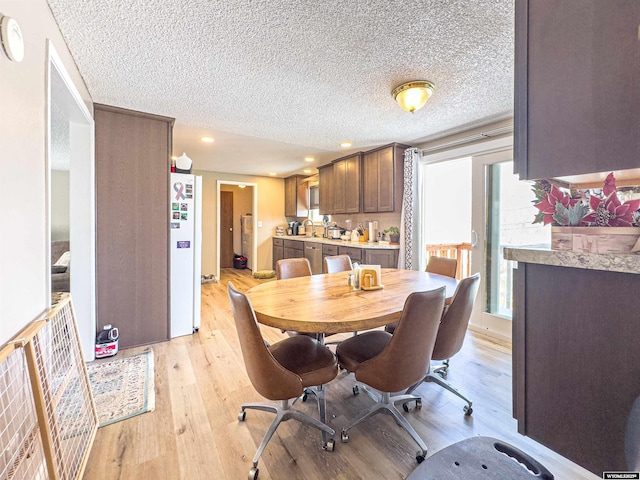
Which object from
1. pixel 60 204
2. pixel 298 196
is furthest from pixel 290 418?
pixel 298 196

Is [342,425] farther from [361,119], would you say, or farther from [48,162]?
[361,119]

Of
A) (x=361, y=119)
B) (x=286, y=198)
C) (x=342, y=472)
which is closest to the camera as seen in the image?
(x=342, y=472)

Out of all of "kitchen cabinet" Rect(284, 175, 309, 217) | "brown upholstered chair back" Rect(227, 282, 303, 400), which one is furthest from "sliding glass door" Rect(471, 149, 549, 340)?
"kitchen cabinet" Rect(284, 175, 309, 217)

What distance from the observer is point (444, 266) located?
2.66 metres

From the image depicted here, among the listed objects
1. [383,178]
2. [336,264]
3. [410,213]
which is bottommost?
[336,264]

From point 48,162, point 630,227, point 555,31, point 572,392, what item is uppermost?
point 555,31

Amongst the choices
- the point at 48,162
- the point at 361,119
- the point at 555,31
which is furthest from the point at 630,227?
the point at 361,119

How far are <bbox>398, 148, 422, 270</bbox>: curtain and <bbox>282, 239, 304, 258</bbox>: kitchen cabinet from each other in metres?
2.34

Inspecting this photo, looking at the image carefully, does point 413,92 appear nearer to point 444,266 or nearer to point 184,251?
point 444,266

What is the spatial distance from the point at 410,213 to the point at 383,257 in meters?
0.70

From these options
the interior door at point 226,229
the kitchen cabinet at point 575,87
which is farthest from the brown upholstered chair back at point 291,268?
the interior door at point 226,229

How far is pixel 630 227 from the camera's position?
703 mm

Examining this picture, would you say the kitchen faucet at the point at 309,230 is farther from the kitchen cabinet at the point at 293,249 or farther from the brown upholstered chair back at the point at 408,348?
the brown upholstered chair back at the point at 408,348

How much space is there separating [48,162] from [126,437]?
153cm
